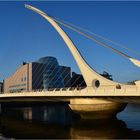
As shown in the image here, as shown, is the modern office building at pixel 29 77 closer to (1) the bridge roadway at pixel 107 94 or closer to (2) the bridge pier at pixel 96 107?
(1) the bridge roadway at pixel 107 94

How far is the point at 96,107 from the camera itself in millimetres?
42438

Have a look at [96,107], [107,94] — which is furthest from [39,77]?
[107,94]

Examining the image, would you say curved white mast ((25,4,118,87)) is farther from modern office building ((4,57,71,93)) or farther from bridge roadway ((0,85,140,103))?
modern office building ((4,57,71,93))

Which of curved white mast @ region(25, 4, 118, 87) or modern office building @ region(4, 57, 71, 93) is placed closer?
curved white mast @ region(25, 4, 118, 87)

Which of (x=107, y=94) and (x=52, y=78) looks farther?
(x=52, y=78)

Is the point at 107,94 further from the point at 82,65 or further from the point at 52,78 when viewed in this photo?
the point at 52,78

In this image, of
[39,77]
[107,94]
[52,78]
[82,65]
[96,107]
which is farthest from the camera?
[39,77]

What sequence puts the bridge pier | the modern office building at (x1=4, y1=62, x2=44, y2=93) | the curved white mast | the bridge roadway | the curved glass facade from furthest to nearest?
the modern office building at (x1=4, y1=62, x2=44, y2=93), the curved glass facade, the curved white mast, the bridge pier, the bridge roadway

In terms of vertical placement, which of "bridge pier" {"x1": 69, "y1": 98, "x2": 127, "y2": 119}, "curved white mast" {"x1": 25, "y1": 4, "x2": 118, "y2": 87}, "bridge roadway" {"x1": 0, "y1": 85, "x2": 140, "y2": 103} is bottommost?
"bridge pier" {"x1": 69, "y1": 98, "x2": 127, "y2": 119}

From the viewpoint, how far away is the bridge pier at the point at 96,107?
41938 millimetres

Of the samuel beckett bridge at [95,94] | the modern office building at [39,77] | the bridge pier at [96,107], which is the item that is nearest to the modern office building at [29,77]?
the modern office building at [39,77]

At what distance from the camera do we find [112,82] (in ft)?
137

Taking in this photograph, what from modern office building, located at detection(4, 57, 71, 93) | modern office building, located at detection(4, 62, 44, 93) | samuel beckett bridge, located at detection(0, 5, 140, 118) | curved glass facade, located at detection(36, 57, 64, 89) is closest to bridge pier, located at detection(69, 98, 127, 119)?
samuel beckett bridge, located at detection(0, 5, 140, 118)

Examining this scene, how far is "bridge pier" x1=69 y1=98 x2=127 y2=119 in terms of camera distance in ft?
138
